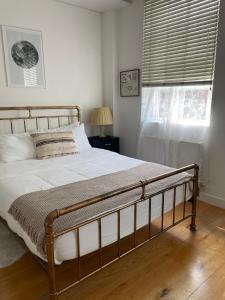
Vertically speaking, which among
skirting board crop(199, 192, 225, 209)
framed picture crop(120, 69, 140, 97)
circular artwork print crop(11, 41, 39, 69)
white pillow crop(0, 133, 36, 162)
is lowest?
skirting board crop(199, 192, 225, 209)

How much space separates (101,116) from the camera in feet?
11.8

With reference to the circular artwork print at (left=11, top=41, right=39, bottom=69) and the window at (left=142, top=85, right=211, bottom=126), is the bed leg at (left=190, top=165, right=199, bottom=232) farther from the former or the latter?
the circular artwork print at (left=11, top=41, right=39, bottom=69)

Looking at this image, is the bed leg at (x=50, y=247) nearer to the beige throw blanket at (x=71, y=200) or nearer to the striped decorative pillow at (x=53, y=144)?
the beige throw blanket at (x=71, y=200)

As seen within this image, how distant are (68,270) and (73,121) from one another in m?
2.35

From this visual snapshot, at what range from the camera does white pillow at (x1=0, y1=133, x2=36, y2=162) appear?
2.69 meters

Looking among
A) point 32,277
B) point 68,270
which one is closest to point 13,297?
point 32,277

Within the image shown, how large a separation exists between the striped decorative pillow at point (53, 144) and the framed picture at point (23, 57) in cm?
80

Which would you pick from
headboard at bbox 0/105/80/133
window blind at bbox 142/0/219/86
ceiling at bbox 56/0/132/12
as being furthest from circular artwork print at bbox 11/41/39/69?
window blind at bbox 142/0/219/86

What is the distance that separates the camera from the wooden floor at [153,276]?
1592 mm

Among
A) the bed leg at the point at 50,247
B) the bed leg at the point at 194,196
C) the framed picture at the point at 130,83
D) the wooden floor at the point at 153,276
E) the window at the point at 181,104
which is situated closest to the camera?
the bed leg at the point at 50,247

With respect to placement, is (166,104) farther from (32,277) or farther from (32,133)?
(32,277)

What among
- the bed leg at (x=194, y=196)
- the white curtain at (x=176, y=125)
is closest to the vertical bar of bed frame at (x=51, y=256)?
the bed leg at (x=194, y=196)

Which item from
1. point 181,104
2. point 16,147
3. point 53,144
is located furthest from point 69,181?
point 181,104

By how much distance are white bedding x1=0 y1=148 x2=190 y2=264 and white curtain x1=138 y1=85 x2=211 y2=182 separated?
0.77 m
